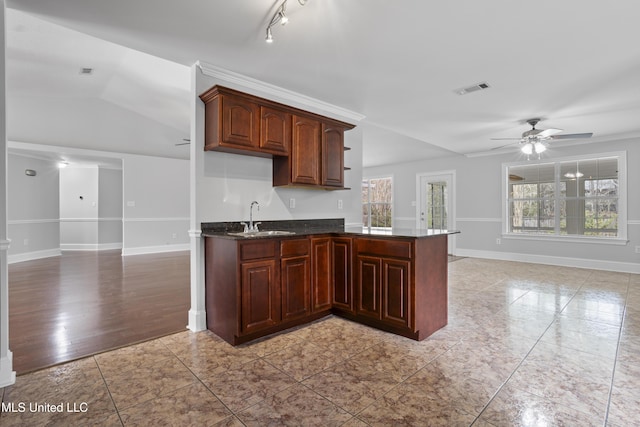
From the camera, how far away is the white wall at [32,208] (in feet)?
21.4

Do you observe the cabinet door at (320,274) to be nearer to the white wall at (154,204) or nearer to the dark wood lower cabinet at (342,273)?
the dark wood lower cabinet at (342,273)

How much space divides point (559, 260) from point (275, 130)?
608 cm

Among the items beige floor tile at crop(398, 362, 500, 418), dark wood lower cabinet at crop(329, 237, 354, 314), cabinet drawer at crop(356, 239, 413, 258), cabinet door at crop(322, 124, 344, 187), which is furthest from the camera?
cabinet door at crop(322, 124, 344, 187)

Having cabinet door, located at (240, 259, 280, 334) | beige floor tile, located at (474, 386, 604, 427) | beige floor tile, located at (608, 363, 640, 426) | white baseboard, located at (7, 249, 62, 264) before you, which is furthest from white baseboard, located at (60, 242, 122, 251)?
beige floor tile, located at (608, 363, 640, 426)

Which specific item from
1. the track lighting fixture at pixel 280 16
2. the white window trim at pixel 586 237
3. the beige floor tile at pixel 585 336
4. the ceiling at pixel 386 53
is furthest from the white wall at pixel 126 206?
the beige floor tile at pixel 585 336

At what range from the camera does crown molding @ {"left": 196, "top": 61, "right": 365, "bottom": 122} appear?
299cm

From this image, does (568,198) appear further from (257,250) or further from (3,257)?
(3,257)

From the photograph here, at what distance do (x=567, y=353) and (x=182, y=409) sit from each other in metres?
2.71

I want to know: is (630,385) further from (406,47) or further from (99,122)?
(99,122)

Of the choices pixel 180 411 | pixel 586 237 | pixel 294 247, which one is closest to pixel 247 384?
pixel 180 411

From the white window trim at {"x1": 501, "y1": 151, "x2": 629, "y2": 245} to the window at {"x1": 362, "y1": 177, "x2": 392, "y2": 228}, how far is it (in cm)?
283

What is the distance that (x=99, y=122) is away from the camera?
21.0 feet

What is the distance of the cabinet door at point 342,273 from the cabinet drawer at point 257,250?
72 cm

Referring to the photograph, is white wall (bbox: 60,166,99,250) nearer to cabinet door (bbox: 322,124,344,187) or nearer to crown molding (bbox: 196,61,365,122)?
crown molding (bbox: 196,61,365,122)
